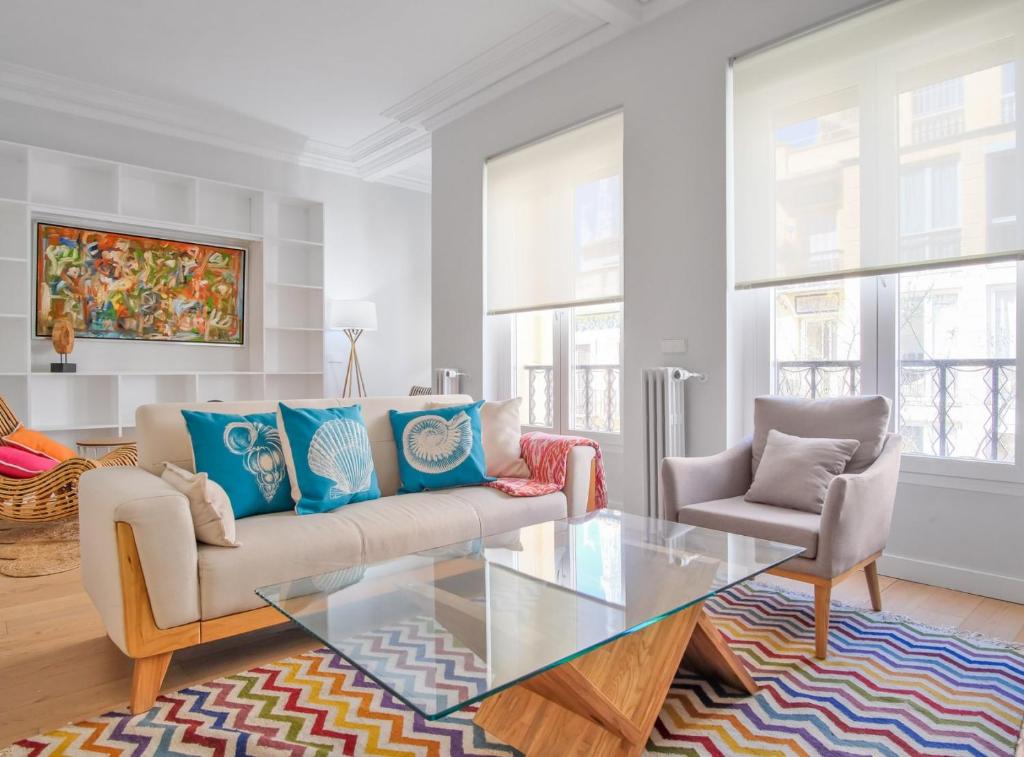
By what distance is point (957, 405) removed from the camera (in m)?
2.82

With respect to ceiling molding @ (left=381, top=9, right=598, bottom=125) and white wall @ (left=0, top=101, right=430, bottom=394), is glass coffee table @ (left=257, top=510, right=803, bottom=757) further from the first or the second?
white wall @ (left=0, top=101, right=430, bottom=394)

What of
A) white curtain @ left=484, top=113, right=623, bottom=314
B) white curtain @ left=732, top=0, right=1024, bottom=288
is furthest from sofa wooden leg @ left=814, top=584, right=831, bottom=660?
white curtain @ left=484, top=113, right=623, bottom=314

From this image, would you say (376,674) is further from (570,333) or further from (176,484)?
(570,333)

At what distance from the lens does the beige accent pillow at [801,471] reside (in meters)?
2.53

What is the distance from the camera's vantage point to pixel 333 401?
2.82m

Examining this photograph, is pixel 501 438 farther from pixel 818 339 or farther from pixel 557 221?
pixel 557 221

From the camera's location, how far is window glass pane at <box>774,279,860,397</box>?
3.12 metres

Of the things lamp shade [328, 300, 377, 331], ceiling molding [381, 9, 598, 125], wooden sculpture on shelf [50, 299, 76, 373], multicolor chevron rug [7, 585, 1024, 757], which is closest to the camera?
multicolor chevron rug [7, 585, 1024, 757]

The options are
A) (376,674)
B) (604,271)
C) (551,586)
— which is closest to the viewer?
(376,674)

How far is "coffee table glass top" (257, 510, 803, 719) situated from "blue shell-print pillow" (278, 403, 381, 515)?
692mm

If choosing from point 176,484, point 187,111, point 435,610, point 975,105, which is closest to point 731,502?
point 435,610

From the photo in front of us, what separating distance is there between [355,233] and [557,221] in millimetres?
2643

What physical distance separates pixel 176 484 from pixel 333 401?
0.82 meters

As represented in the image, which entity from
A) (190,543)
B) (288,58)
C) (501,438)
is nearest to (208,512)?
(190,543)
